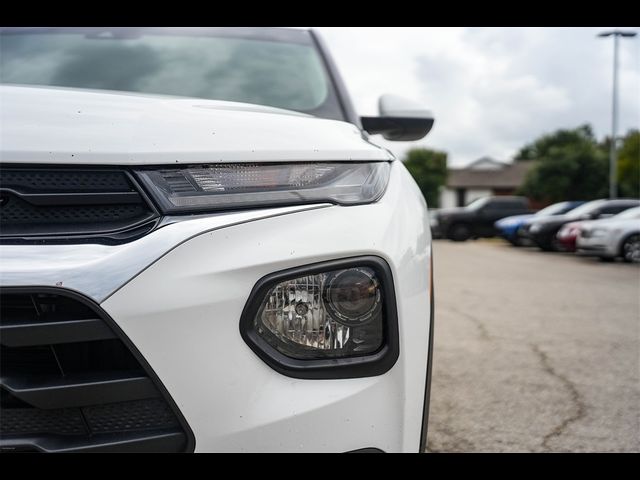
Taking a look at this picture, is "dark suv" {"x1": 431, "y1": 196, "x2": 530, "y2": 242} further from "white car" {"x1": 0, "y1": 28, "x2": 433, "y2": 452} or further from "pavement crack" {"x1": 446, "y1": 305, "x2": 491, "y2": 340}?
"white car" {"x1": 0, "y1": 28, "x2": 433, "y2": 452}

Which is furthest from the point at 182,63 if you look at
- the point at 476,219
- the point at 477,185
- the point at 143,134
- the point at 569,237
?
the point at 477,185

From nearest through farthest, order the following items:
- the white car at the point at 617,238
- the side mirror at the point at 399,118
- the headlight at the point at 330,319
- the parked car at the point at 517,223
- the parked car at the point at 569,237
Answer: the headlight at the point at 330,319 → the side mirror at the point at 399,118 → the white car at the point at 617,238 → the parked car at the point at 569,237 → the parked car at the point at 517,223

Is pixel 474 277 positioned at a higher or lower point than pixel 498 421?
lower

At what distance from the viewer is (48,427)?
45.5 inches

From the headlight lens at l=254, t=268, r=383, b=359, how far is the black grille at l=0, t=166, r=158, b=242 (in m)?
0.33

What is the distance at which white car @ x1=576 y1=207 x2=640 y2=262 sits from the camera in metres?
10.9

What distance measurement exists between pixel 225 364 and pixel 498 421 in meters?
1.82

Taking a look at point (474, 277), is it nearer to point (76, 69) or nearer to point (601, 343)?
point (601, 343)

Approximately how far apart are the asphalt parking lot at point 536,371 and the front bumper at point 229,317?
1.22 m

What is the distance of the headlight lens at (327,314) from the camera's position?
124cm

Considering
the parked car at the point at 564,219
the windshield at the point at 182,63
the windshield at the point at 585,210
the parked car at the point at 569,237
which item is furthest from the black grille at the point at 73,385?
the windshield at the point at 585,210

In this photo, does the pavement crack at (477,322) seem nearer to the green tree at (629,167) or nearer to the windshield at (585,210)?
the windshield at (585,210)

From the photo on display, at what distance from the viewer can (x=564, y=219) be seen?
14344 millimetres
